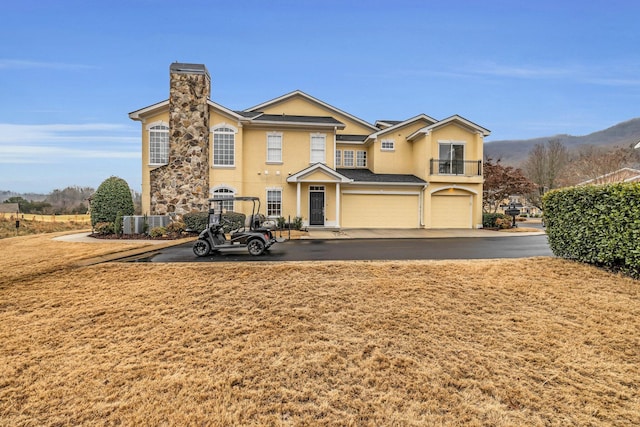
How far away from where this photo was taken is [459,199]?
69.1 feet

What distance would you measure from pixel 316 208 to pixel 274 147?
4.71 meters

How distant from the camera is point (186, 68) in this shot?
56.2 ft

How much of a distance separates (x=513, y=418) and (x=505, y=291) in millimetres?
3906

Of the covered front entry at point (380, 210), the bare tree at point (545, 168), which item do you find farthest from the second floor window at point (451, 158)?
the bare tree at point (545, 168)

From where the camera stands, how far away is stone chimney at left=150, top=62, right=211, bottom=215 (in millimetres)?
17031

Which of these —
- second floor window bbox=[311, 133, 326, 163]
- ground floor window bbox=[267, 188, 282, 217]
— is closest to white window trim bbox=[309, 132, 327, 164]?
second floor window bbox=[311, 133, 326, 163]

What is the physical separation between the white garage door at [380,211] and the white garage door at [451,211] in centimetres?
120

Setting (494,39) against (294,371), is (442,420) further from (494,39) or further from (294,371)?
(494,39)

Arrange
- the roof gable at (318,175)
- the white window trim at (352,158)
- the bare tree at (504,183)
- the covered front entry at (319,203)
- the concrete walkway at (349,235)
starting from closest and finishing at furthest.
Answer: the concrete walkway at (349,235), the roof gable at (318,175), the covered front entry at (319,203), the white window trim at (352,158), the bare tree at (504,183)

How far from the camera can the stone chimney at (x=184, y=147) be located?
55.9 ft

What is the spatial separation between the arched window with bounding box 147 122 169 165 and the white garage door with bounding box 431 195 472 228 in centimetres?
1718

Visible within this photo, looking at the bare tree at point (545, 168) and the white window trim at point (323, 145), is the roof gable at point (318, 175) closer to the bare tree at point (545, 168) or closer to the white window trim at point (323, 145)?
the white window trim at point (323, 145)

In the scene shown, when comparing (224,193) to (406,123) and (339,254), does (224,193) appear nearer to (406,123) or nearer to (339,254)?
(339,254)

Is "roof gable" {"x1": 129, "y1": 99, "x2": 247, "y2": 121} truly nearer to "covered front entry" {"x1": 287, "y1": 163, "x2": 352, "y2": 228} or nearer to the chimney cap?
the chimney cap
